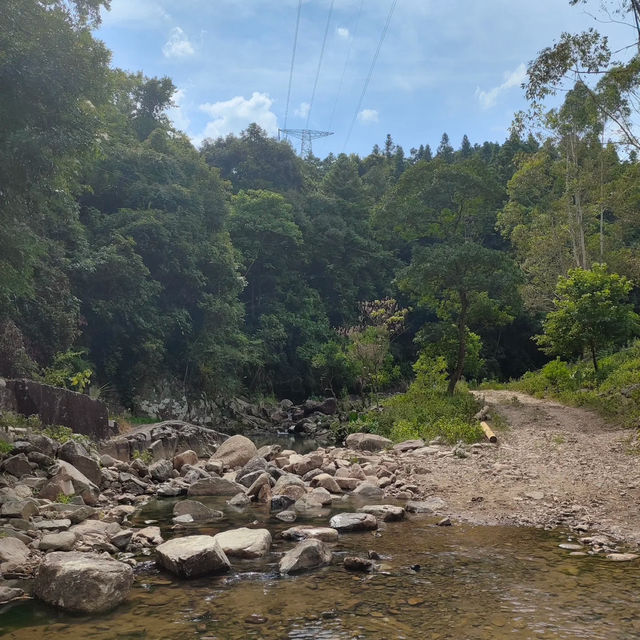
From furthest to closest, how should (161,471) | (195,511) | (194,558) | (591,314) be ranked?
(591,314) → (161,471) → (195,511) → (194,558)

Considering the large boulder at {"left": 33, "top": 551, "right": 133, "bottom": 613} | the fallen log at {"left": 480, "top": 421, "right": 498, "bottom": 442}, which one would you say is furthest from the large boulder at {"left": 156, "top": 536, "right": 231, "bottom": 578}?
the fallen log at {"left": 480, "top": 421, "right": 498, "bottom": 442}

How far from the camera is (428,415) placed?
17.1 m

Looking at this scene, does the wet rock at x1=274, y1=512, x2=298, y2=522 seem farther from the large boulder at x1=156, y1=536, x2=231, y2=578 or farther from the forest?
the forest

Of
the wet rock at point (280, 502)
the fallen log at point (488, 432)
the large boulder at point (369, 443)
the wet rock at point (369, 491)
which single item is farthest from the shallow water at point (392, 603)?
the large boulder at point (369, 443)

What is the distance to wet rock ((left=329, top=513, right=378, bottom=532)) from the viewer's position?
7.32 m

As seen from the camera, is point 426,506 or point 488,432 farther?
point 488,432

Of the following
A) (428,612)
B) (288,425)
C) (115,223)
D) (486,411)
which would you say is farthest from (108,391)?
(428,612)

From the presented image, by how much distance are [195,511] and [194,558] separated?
2.94 m

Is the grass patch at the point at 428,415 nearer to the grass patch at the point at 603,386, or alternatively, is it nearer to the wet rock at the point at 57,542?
the grass patch at the point at 603,386

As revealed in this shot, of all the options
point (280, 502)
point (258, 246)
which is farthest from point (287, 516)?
point (258, 246)

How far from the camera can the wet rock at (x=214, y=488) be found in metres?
10.3

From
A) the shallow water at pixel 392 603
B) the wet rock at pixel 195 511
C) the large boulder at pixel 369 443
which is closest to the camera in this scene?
the shallow water at pixel 392 603

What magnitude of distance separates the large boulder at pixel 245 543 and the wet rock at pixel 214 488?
12.0 feet

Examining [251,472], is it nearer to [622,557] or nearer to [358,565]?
[358,565]
